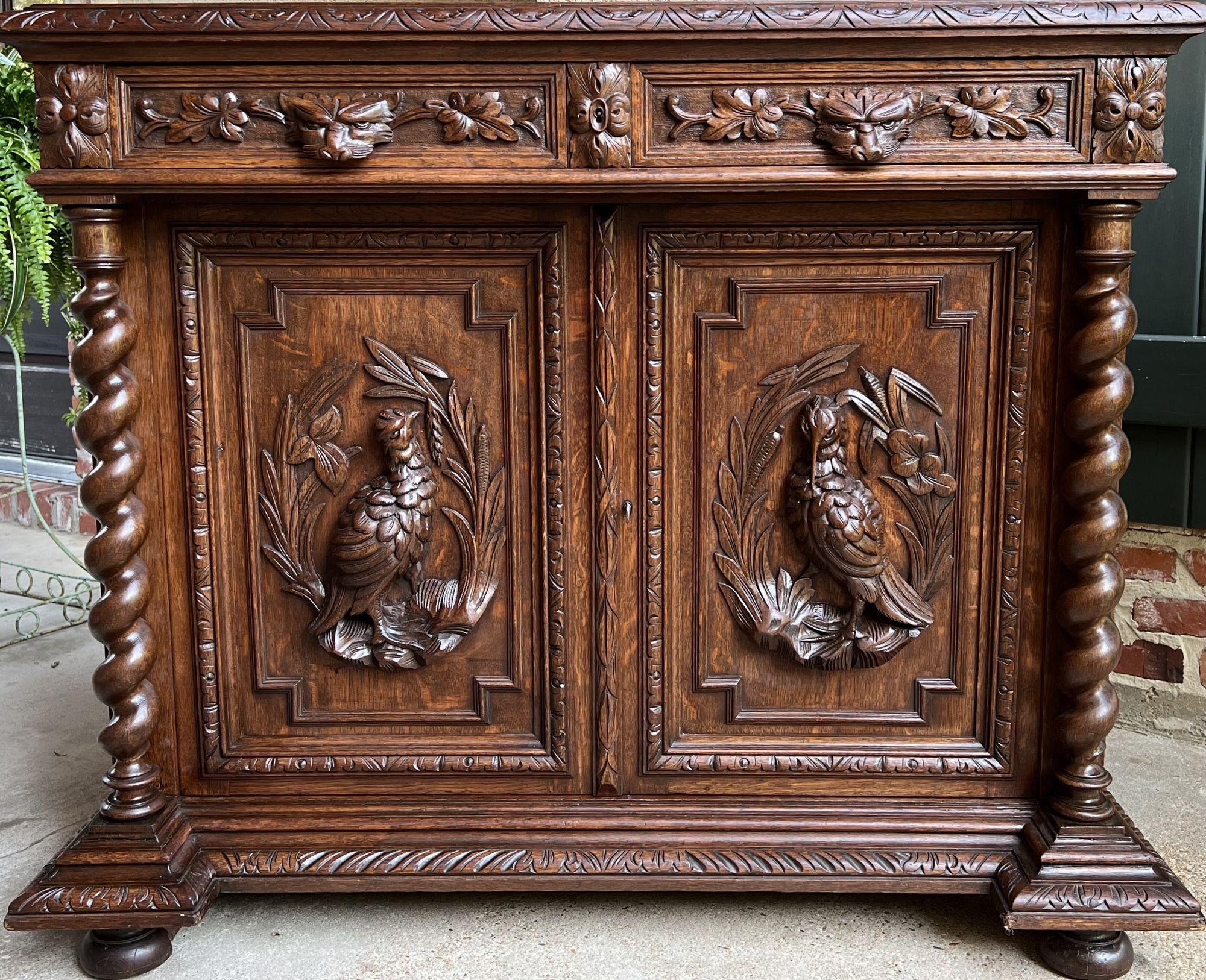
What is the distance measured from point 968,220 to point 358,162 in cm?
87

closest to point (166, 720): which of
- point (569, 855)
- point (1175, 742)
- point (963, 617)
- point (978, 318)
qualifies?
point (569, 855)

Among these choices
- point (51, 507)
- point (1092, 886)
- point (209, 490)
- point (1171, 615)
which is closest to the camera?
point (1092, 886)

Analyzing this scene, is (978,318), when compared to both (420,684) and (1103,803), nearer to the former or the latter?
Answer: (1103,803)

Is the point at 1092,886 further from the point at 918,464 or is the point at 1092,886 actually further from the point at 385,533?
the point at 385,533

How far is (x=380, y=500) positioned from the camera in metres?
1.80

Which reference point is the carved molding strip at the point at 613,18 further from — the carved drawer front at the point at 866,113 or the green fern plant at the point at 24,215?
the green fern plant at the point at 24,215

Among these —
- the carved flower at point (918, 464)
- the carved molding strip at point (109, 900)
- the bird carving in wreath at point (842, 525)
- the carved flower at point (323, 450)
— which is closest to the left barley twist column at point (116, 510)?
the carved molding strip at point (109, 900)

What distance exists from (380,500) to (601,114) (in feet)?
2.11

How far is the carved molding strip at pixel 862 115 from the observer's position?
1616mm

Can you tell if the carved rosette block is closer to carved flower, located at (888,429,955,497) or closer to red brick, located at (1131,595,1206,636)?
carved flower, located at (888,429,955,497)

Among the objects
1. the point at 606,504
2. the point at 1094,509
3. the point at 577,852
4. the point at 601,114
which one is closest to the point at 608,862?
the point at 577,852

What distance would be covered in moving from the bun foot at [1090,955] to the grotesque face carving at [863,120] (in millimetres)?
1155

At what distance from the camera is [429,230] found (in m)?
1.77

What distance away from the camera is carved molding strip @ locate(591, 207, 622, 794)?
176cm
